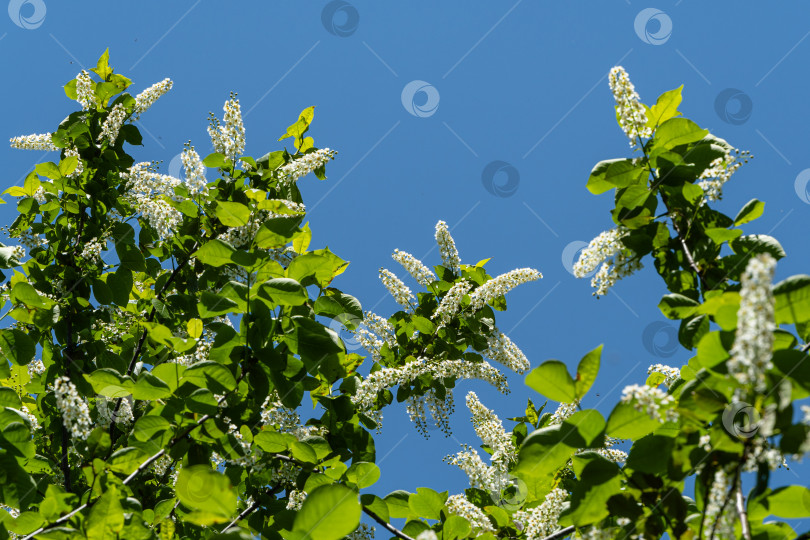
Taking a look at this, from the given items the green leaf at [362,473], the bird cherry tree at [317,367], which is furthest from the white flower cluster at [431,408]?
the green leaf at [362,473]

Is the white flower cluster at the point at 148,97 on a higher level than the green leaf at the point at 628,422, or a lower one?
higher

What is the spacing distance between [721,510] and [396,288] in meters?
3.38

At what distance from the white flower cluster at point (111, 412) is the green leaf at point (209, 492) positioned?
240 cm

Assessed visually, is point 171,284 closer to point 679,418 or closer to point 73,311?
point 73,311

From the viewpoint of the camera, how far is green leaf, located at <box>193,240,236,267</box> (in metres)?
2.64

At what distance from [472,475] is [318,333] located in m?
2.13

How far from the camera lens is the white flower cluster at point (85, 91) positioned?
441 centimetres

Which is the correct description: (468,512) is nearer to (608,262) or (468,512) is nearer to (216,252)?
(608,262)

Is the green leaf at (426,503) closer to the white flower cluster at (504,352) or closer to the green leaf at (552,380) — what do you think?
the green leaf at (552,380)

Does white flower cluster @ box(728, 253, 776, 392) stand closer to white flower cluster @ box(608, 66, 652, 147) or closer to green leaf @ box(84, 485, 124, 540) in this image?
white flower cluster @ box(608, 66, 652, 147)

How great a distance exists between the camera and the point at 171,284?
4395mm

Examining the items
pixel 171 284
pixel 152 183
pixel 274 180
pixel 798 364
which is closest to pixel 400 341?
pixel 274 180

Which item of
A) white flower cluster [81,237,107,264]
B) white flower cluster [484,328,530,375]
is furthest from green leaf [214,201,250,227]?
white flower cluster [484,328,530,375]

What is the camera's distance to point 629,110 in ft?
8.77
